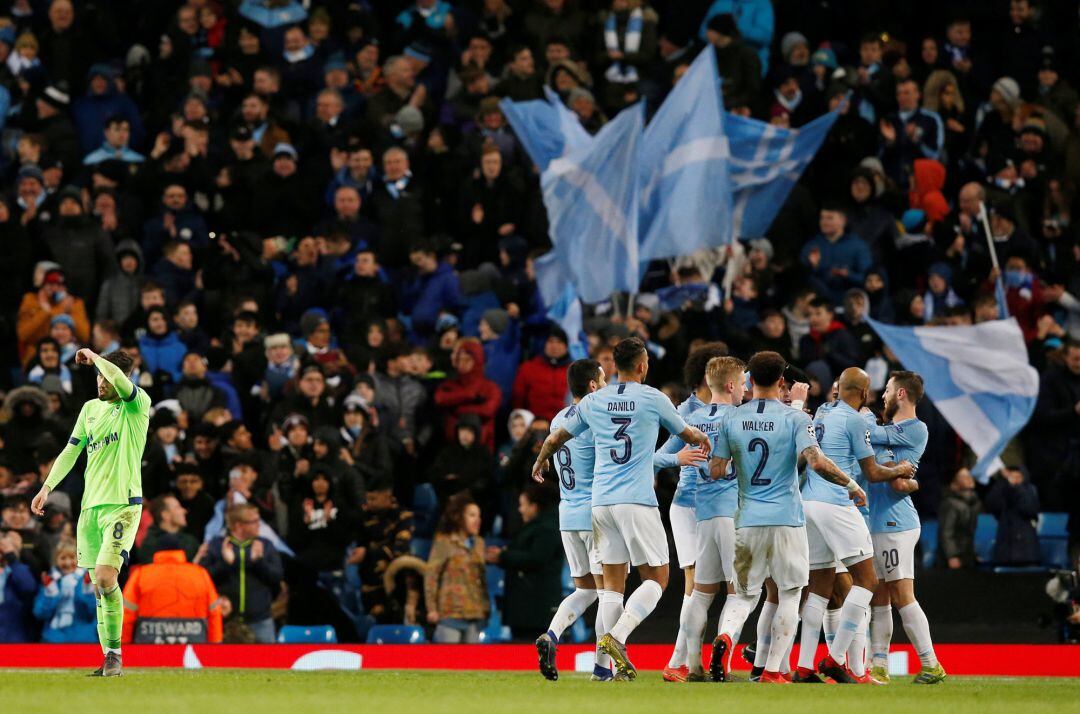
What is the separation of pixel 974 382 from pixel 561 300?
15.0 ft

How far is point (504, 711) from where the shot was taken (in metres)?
11.6

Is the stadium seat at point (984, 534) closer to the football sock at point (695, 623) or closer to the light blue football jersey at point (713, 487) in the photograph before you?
the light blue football jersey at point (713, 487)

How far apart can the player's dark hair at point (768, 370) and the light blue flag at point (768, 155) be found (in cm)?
881

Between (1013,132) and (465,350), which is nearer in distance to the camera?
(465,350)

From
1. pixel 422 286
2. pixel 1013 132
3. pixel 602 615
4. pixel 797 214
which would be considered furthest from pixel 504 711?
pixel 1013 132

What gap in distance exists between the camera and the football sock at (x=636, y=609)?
545 inches

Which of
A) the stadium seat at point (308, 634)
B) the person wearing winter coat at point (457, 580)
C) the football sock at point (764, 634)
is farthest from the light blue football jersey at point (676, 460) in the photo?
the stadium seat at point (308, 634)

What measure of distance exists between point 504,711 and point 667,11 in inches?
671

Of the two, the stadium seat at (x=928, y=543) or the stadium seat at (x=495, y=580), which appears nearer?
the stadium seat at (x=495, y=580)

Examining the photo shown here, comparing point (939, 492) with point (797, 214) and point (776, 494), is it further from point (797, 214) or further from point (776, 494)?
point (776, 494)

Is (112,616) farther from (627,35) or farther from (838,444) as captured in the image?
(627,35)

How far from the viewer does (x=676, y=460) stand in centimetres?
1416

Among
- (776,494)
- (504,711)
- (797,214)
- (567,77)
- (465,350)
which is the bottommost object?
(504,711)

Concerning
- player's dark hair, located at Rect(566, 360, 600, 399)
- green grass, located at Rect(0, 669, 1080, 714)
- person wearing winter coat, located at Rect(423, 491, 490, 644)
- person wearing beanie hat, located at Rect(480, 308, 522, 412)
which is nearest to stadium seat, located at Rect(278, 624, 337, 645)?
person wearing winter coat, located at Rect(423, 491, 490, 644)
